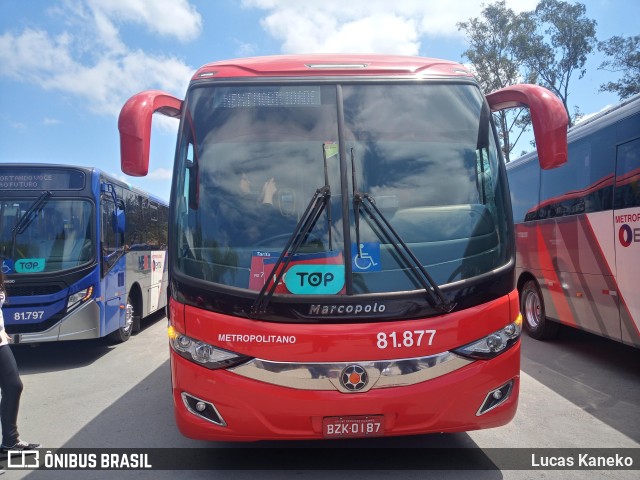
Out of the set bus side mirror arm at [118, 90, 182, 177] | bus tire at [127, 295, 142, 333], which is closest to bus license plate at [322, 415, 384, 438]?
bus side mirror arm at [118, 90, 182, 177]

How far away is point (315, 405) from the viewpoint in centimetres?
344

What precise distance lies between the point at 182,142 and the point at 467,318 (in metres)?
2.49

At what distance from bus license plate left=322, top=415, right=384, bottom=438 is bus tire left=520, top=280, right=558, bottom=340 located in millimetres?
6424

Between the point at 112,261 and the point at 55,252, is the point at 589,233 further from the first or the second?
the point at 55,252

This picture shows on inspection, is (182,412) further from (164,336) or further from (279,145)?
(164,336)

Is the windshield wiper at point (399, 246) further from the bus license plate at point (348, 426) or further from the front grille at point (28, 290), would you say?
the front grille at point (28, 290)

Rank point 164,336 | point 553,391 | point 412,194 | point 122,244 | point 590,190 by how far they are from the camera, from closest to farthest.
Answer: point 412,194 < point 553,391 < point 590,190 < point 122,244 < point 164,336

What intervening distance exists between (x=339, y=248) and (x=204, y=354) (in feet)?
3.81

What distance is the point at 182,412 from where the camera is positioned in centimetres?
370

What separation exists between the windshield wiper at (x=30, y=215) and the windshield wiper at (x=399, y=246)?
5.70 meters

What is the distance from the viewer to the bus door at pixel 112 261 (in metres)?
8.05

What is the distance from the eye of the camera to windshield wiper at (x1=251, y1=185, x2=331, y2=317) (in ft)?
11.5

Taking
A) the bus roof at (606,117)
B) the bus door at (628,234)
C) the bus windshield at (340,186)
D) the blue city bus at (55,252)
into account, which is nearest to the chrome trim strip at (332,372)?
the bus windshield at (340,186)

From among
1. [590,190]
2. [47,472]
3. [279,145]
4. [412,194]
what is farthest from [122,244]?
[590,190]
